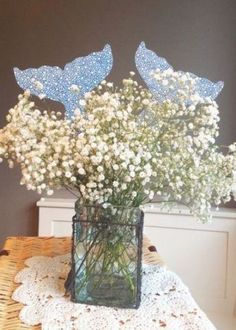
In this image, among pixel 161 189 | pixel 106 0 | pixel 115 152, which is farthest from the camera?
pixel 106 0

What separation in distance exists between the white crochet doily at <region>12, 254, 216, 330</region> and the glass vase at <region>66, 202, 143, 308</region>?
0.04 m

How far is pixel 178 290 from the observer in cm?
126

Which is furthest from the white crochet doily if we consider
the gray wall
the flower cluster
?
the gray wall

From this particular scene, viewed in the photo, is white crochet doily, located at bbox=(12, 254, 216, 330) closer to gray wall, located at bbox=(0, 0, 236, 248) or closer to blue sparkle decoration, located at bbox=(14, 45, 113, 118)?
blue sparkle decoration, located at bbox=(14, 45, 113, 118)

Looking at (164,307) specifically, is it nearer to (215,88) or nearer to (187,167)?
(187,167)

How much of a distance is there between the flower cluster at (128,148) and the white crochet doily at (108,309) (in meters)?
0.25

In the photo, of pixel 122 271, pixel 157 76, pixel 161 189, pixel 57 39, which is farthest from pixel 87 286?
pixel 57 39

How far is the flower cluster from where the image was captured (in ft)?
3.43

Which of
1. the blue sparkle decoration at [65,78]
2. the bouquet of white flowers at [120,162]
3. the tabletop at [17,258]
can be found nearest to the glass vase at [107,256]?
the bouquet of white flowers at [120,162]

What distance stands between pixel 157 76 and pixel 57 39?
4.95 ft

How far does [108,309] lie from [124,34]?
66.0 inches

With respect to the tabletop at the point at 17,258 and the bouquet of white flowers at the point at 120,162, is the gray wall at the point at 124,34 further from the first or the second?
the bouquet of white flowers at the point at 120,162

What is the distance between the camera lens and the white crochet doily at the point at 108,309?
1.08 meters

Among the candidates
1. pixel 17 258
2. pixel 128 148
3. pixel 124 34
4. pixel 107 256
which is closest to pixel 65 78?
pixel 128 148
